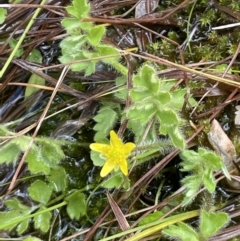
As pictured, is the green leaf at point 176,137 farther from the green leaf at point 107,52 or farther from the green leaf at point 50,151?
the green leaf at point 50,151

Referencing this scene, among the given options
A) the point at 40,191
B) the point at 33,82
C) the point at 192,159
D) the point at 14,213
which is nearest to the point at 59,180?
the point at 40,191

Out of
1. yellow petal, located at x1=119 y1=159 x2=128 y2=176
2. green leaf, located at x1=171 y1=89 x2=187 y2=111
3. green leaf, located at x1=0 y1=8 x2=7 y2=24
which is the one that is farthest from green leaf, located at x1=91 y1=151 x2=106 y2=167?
green leaf, located at x1=0 y1=8 x2=7 y2=24

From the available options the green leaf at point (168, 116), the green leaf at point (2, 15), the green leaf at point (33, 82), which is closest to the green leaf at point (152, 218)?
the green leaf at point (168, 116)

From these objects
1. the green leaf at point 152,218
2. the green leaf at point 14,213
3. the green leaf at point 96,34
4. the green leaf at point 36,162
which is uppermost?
the green leaf at point 96,34

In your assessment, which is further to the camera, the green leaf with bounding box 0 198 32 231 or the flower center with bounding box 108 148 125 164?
the green leaf with bounding box 0 198 32 231

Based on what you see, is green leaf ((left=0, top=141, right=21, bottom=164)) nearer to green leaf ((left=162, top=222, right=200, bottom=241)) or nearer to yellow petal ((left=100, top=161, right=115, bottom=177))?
yellow petal ((left=100, top=161, right=115, bottom=177))

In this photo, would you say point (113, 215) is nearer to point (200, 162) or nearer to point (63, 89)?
point (200, 162)
